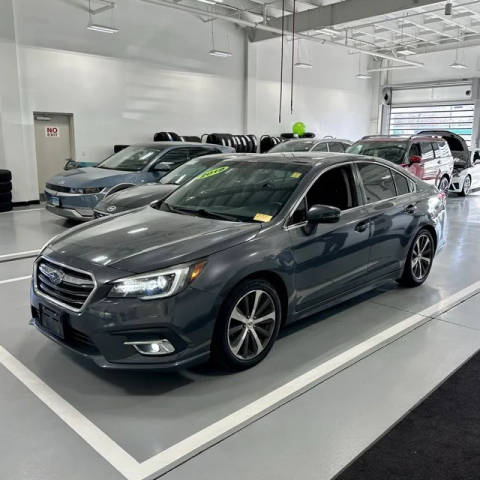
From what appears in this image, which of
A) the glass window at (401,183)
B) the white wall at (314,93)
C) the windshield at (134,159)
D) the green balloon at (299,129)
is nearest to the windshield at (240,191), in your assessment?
the glass window at (401,183)

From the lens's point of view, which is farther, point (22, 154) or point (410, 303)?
point (22, 154)

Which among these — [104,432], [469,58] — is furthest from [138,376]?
[469,58]

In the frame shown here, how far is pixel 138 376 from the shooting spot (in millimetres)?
3107

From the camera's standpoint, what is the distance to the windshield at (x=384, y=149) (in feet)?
31.7

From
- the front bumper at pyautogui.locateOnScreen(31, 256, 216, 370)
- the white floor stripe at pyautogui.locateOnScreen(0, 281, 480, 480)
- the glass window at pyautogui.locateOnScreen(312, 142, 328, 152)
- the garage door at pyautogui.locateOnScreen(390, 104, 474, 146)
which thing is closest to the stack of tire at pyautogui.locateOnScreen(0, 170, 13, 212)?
the glass window at pyautogui.locateOnScreen(312, 142, 328, 152)

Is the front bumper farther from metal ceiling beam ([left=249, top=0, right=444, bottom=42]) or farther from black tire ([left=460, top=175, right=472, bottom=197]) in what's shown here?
black tire ([left=460, top=175, right=472, bottom=197])

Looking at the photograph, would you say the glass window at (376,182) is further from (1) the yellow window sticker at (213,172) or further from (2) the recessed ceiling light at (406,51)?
(2) the recessed ceiling light at (406,51)

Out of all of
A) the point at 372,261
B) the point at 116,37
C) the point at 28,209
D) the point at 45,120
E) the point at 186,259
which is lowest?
the point at 28,209

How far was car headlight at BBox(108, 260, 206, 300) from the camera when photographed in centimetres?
270

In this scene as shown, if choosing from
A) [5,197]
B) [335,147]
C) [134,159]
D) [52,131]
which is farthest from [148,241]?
[52,131]

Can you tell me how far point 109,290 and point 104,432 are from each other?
75 cm

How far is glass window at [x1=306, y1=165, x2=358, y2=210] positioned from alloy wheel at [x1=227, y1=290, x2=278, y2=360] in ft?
2.85

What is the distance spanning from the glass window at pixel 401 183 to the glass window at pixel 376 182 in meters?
0.08

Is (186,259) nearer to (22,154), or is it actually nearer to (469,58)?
(22,154)
